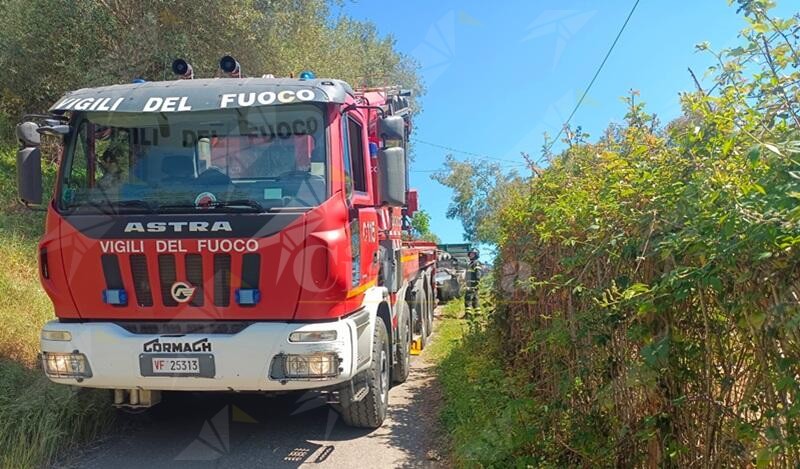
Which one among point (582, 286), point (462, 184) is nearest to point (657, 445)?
point (582, 286)

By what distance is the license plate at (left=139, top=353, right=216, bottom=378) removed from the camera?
374 cm

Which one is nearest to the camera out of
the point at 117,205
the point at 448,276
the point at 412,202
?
the point at 117,205

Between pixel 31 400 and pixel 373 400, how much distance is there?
275 cm

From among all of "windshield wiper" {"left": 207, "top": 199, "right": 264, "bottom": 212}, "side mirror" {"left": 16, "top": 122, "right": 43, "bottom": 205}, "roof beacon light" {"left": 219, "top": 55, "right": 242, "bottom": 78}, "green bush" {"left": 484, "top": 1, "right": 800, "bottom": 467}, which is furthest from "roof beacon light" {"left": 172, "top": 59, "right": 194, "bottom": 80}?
"green bush" {"left": 484, "top": 1, "right": 800, "bottom": 467}

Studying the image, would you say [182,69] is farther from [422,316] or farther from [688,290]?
[422,316]

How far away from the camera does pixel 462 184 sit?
3688 centimetres

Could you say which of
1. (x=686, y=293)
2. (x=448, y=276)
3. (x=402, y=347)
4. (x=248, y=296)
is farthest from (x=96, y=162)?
(x=448, y=276)

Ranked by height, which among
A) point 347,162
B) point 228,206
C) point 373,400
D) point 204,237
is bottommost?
point 373,400

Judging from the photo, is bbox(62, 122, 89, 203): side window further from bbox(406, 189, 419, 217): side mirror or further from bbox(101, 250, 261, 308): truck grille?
bbox(406, 189, 419, 217): side mirror

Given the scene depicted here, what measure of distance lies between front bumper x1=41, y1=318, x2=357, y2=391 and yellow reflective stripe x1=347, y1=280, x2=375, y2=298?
29 cm

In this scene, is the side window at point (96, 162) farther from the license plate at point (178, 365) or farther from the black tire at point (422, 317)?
the black tire at point (422, 317)

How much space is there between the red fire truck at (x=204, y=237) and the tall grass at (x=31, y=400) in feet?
1.80

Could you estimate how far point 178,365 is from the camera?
148 inches

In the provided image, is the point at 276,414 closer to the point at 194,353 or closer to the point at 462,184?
the point at 194,353
